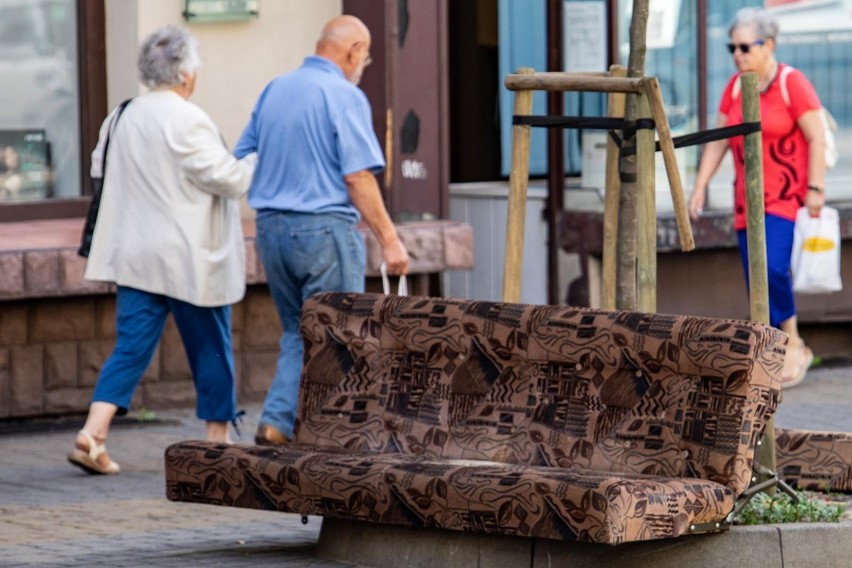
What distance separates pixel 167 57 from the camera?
8.23 metres

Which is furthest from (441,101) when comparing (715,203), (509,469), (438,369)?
(509,469)

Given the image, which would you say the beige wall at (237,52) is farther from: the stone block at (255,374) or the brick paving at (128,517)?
the brick paving at (128,517)

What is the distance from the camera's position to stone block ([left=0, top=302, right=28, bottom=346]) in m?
9.58

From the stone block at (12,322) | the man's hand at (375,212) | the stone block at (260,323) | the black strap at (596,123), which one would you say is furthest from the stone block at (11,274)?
the black strap at (596,123)

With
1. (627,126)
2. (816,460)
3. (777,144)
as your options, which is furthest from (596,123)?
(777,144)

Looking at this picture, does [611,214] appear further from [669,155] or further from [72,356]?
[72,356]

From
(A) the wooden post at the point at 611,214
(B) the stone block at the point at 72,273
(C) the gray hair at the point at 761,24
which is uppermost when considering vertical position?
(C) the gray hair at the point at 761,24

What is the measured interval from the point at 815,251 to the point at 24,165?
13.2ft

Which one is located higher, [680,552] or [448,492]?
[448,492]

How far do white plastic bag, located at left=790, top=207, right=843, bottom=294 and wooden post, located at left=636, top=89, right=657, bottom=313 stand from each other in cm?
373

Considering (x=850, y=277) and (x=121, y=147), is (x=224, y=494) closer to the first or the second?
(x=121, y=147)

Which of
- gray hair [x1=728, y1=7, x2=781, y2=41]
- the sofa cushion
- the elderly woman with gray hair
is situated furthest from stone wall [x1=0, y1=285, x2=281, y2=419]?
the sofa cushion

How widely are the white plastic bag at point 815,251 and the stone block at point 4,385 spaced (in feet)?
12.7

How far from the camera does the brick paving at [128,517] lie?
6496mm
